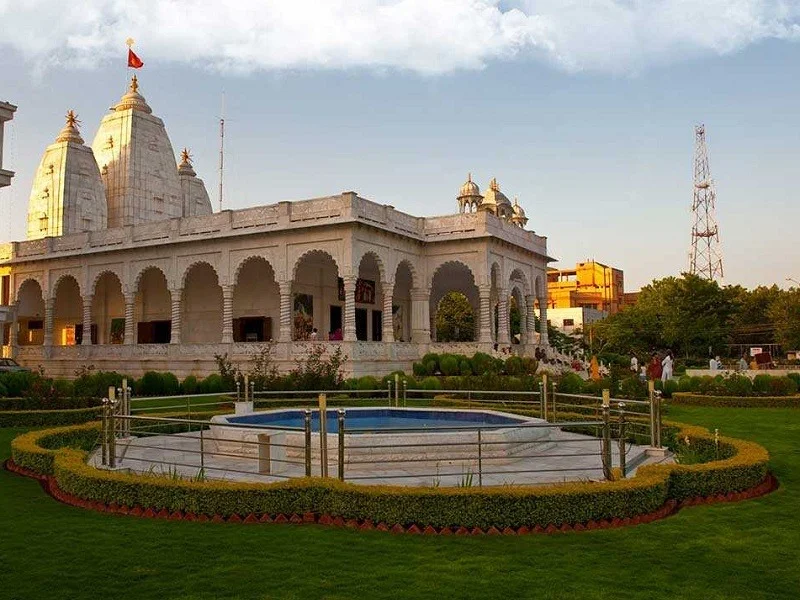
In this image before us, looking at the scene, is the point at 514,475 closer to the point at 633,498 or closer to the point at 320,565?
the point at 633,498

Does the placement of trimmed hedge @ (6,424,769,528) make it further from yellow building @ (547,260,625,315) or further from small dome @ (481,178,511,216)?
yellow building @ (547,260,625,315)

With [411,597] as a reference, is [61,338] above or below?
above

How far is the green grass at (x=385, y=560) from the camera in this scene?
5719 millimetres

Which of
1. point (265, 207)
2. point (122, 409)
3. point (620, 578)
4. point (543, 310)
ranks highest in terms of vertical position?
point (265, 207)

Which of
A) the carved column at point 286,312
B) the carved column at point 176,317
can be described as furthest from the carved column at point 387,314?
the carved column at point 176,317

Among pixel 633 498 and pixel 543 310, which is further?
pixel 543 310

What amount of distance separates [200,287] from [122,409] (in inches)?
918

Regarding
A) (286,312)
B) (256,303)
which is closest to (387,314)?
(286,312)

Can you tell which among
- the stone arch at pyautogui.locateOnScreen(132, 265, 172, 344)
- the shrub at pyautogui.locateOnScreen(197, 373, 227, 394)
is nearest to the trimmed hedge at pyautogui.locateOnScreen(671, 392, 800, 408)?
the shrub at pyautogui.locateOnScreen(197, 373, 227, 394)

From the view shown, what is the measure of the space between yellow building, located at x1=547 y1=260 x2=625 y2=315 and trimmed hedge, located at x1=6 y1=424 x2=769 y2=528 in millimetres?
95816

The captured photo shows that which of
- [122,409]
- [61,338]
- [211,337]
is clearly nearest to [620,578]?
[122,409]

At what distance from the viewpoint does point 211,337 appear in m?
35.6

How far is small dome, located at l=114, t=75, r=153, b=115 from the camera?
45.5 metres

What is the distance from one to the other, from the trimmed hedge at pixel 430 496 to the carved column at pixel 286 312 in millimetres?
20019
